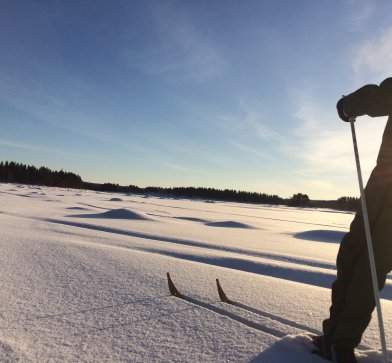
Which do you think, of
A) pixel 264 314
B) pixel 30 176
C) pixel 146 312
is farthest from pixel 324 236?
pixel 30 176

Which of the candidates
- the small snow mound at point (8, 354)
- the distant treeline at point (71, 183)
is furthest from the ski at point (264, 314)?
the distant treeline at point (71, 183)

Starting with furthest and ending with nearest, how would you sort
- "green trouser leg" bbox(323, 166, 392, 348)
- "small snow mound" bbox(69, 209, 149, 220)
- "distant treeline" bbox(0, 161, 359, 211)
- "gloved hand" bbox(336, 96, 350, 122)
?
"distant treeline" bbox(0, 161, 359, 211) < "small snow mound" bbox(69, 209, 149, 220) < "gloved hand" bbox(336, 96, 350, 122) < "green trouser leg" bbox(323, 166, 392, 348)

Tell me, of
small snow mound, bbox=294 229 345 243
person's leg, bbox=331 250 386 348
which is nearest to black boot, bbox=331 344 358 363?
person's leg, bbox=331 250 386 348

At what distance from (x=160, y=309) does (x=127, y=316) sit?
7.8 inches

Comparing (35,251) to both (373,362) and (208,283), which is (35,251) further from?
(373,362)

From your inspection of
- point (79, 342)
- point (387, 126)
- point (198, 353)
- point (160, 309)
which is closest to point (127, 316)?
point (160, 309)

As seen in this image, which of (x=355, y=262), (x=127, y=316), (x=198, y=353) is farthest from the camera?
(x=127, y=316)

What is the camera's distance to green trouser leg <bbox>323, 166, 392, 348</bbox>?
1.25 metres

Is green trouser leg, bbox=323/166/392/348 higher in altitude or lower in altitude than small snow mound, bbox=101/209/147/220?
higher

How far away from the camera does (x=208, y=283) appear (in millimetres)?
2527

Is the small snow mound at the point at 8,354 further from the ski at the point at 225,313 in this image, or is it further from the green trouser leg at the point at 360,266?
the green trouser leg at the point at 360,266

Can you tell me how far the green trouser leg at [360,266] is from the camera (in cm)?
125

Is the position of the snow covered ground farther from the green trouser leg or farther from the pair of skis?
the green trouser leg

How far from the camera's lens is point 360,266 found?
4.21ft
